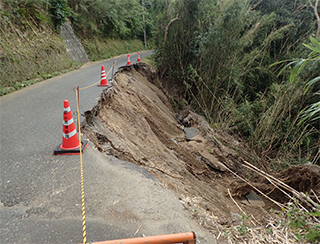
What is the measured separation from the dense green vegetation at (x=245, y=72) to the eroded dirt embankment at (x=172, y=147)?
36.9 inches

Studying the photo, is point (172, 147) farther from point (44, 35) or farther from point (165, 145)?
point (44, 35)

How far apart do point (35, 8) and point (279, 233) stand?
496 inches

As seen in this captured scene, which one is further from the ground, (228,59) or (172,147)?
(228,59)

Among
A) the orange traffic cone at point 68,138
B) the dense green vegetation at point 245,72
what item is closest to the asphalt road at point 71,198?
the orange traffic cone at point 68,138

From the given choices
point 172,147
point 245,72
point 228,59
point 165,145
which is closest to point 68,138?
point 165,145

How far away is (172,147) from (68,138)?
365 cm

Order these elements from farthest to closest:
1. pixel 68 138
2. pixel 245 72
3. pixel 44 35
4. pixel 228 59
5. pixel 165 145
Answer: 1. pixel 44 35
2. pixel 245 72
3. pixel 228 59
4. pixel 165 145
5. pixel 68 138

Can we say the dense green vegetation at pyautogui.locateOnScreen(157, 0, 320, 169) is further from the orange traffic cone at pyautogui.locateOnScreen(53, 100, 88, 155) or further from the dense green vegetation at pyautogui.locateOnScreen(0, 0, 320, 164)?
the orange traffic cone at pyautogui.locateOnScreen(53, 100, 88, 155)

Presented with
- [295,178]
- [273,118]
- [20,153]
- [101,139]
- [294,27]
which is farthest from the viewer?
[294,27]

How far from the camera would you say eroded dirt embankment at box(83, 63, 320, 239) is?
3680mm

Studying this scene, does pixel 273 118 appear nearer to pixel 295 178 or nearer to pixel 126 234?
pixel 295 178

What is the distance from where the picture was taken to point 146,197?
272cm

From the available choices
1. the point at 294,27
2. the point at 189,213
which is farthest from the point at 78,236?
the point at 294,27

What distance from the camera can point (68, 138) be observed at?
3.54 m
